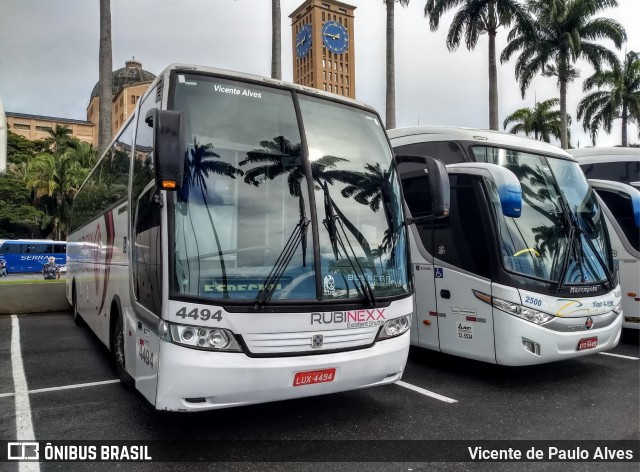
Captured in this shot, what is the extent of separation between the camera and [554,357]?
602 centimetres

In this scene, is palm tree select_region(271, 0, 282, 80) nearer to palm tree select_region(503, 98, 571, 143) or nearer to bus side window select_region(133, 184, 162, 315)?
bus side window select_region(133, 184, 162, 315)

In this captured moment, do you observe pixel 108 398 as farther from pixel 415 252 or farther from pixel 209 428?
pixel 415 252

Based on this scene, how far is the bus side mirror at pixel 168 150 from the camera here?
390 cm

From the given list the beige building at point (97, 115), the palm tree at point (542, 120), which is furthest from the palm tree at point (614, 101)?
the beige building at point (97, 115)

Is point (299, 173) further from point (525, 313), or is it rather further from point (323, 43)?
A: point (323, 43)

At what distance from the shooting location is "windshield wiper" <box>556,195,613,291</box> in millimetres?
6332

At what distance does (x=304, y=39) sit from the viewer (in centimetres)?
11344

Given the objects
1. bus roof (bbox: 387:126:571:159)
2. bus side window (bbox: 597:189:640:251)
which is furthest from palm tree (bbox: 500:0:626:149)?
bus roof (bbox: 387:126:571:159)

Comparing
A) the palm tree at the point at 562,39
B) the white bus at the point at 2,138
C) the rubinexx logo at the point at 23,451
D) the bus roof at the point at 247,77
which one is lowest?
the rubinexx logo at the point at 23,451

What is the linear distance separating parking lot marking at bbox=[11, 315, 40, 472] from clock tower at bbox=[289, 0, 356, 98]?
351 feet

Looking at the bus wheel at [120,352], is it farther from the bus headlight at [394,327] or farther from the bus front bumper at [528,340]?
the bus front bumper at [528,340]

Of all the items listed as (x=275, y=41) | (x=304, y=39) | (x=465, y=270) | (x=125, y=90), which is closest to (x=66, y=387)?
(x=465, y=270)

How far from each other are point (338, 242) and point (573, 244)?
3.59 metres

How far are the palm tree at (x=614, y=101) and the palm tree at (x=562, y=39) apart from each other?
4.54 m
